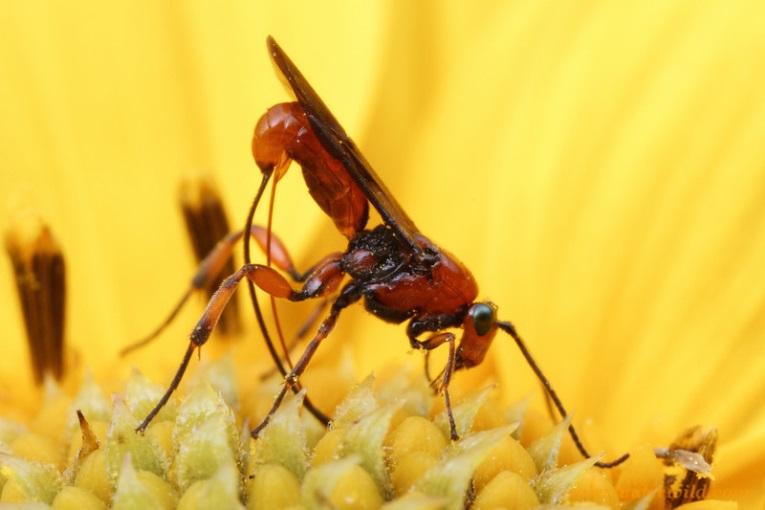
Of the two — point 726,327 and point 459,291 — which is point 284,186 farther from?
point 726,327

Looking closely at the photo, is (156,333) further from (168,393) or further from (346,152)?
(346,152)

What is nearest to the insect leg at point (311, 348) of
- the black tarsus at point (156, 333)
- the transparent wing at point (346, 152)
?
the transparent wing at point (346, 152)

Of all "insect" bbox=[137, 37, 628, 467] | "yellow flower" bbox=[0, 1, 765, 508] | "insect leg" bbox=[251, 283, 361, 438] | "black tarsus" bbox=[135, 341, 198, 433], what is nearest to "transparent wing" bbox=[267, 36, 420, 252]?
"insect" bbox=[137, 37, 628, 467]

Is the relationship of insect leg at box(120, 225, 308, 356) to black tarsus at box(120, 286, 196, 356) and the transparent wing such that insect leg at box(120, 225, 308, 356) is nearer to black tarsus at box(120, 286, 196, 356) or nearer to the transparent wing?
black tarsus at box(120, 286, 196, 356)

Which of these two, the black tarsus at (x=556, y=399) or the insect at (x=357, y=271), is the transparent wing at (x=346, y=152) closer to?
the insect at (x=357, y=271)

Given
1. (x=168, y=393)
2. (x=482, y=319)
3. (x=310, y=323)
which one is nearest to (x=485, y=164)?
(x=310, y=323)
